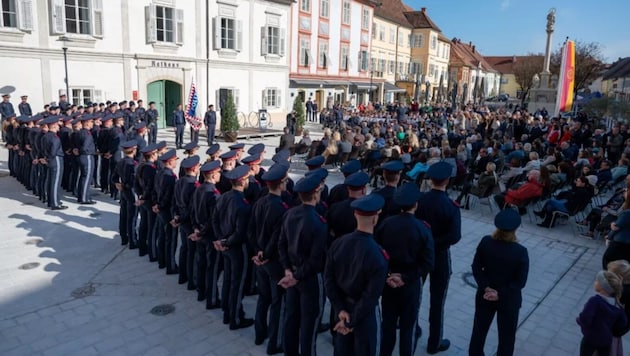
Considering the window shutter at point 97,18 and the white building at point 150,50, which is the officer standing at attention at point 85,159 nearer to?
the white building at point 150,50

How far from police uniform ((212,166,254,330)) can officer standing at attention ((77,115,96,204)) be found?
6326mm

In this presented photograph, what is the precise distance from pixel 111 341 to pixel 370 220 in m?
3.53

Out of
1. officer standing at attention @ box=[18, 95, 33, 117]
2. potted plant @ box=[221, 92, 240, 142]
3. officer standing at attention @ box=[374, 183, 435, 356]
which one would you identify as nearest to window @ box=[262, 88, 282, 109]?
potted plant @ box=[221, 92, 240, 142]

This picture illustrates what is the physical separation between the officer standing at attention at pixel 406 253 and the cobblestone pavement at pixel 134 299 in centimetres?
120

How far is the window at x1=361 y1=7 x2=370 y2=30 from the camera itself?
41084 millimetres

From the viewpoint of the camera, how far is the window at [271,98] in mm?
29484

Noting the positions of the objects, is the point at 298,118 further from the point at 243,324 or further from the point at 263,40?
the point at 243,324

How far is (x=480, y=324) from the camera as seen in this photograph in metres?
4.71

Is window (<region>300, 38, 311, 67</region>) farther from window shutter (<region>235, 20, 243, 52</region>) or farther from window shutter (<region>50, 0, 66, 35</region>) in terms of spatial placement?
window shutter (<region>50, 0, 66, 35</region>)

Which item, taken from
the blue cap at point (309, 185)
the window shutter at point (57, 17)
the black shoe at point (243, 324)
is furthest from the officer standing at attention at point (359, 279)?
the window shutter at point (57, 17)

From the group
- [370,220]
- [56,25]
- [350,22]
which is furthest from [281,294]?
[350,22]

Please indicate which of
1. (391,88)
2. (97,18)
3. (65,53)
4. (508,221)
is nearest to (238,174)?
(508,221)

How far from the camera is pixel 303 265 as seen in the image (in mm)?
4359

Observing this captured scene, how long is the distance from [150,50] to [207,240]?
1910 cm
